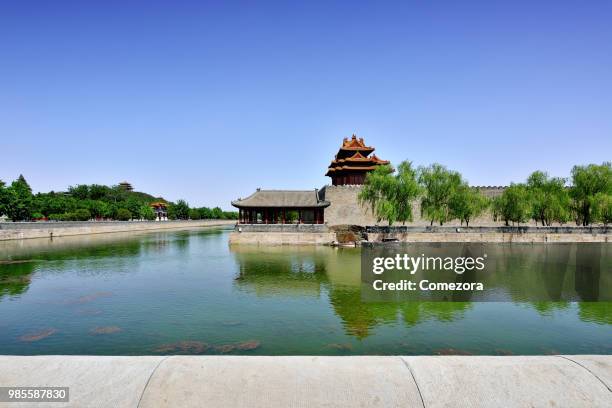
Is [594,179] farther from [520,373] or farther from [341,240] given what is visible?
[520,373]

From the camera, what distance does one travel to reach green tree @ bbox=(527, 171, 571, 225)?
33906 mm

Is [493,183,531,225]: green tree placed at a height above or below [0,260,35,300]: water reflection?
above

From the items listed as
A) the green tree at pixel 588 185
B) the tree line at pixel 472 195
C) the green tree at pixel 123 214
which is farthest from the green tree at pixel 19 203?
the green tree at pixel 588 185

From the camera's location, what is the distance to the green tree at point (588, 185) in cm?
3412

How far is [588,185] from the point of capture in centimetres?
3462

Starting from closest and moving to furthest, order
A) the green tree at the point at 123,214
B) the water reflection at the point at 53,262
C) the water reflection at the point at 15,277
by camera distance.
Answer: the water reflection at the point at 15,277
the water reflection at the point at 53,262
the green tree at the point at 123,214

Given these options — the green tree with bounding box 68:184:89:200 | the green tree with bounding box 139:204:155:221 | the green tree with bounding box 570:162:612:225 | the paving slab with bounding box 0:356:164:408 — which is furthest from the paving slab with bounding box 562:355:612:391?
the green tree with bounding box 68:184:89:200

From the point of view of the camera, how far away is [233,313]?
432 inches

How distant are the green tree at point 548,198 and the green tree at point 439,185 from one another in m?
7.72

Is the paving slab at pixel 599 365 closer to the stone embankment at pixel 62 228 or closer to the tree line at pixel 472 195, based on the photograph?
the tree line at pixel 472 195

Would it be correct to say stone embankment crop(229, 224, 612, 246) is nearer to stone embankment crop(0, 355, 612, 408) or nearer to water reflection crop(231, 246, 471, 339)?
water reflection crop(231, 246, 471, 339)

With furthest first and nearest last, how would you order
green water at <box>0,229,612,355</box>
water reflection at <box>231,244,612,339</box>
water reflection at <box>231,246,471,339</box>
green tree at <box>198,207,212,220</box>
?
green tree at <box>198,207,212,220</box>, water reflection at <box>231,244,612,339</box>, water reflection at <box>231,246,471,339</box>, green water at <box>0,229,612,355</box>

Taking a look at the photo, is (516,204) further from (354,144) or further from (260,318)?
(260,318)

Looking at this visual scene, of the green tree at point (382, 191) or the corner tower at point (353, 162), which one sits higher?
the corner tower at point (353, 162)
